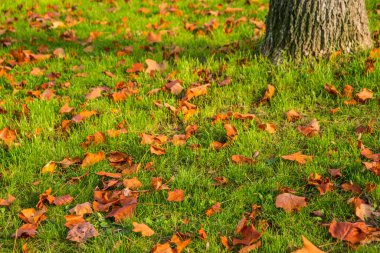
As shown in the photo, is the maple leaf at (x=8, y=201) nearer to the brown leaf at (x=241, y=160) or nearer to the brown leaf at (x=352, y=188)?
the brown leaf at (x=241, y=160)

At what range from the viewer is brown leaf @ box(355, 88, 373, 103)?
3.65 metres

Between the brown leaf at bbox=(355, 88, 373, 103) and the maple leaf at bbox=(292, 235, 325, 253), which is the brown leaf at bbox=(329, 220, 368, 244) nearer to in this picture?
the maple leaf at bbox=(292, 235, 325, 253)

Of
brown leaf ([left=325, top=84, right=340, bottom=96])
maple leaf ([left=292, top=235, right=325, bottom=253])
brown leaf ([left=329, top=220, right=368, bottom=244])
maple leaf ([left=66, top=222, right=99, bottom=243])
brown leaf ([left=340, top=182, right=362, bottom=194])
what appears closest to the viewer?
maple leaf ([left=292, top=235, right=325, bottom=253])

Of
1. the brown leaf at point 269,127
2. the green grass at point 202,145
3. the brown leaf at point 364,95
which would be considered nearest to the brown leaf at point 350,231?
the green grass at point 202,145

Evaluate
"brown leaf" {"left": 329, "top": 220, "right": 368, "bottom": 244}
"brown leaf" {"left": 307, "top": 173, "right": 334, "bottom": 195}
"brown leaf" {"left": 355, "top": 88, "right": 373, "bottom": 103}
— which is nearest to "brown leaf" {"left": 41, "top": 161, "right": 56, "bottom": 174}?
"brown leaf" {"left": 307, "top": 173, "right": 334, "bottom": 195}

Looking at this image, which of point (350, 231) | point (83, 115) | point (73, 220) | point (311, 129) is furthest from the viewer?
point (83, 115)

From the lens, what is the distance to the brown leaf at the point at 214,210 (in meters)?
2.71

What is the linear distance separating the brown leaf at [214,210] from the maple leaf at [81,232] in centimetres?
62

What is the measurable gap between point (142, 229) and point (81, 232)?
0.33 metres

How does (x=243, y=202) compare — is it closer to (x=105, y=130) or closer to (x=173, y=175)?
(x=173, y=175)

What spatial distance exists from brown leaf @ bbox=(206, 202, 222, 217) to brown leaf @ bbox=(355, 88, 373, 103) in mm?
1593

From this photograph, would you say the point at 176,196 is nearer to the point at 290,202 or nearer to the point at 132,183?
the point at 132,183

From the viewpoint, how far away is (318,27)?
4062 millimetres

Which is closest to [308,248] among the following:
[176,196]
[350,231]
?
[350,231]
